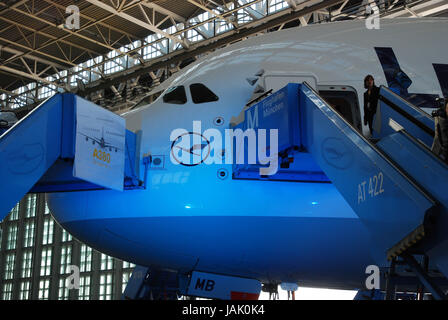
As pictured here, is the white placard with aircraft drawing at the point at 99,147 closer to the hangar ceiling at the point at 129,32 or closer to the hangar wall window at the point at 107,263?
the hangar ceiling at the point at 129,32

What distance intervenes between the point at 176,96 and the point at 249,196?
2.19 meters

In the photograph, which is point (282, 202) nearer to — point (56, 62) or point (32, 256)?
point (56, 62)

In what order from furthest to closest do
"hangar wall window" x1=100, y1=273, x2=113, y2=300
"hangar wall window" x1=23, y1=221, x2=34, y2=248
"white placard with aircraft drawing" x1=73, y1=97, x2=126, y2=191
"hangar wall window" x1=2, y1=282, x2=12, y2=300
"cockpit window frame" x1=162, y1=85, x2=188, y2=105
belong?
1. "hangar wall window" x1=2, y1=282, x2=12, y2=300
2. "hangar wall window" x1=23, y1=221, x2=34, y2=248
3. "hangar wall window" x1=100, y1=273, x2=113, y2=300
4. "cockpit window frame" x1=162, y1=85, x2=188, y2=105
5. "white placard with aircraft drawing" x1=73, y1=97, x2=126, y2=191

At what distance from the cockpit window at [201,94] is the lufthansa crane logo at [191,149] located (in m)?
0.67

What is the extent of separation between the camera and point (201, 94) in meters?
9.20

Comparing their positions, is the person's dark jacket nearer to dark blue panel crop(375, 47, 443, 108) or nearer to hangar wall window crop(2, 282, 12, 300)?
dark blue panel crop(375, 47, 443, 108)

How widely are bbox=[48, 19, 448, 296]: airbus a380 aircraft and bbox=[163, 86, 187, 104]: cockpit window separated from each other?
23 mm

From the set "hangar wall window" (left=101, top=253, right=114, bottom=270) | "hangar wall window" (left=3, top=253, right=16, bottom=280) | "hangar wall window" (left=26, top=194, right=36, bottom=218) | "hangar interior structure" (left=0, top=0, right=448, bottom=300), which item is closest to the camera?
"hangar interior structure" (left=0, top=0, right=448, bottom=300)

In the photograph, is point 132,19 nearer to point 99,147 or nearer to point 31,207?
point 99,147

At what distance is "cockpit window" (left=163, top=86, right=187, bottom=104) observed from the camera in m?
9.28

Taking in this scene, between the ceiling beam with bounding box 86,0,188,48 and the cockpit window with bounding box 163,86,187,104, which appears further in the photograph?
the ceiling beam with bounding box 86,0,188,48

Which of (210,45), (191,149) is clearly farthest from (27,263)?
(191,149)

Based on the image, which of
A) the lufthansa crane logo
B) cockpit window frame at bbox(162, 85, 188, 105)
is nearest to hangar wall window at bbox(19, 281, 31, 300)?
cockpit window frame at bbox(162, 85, 188, 105)
